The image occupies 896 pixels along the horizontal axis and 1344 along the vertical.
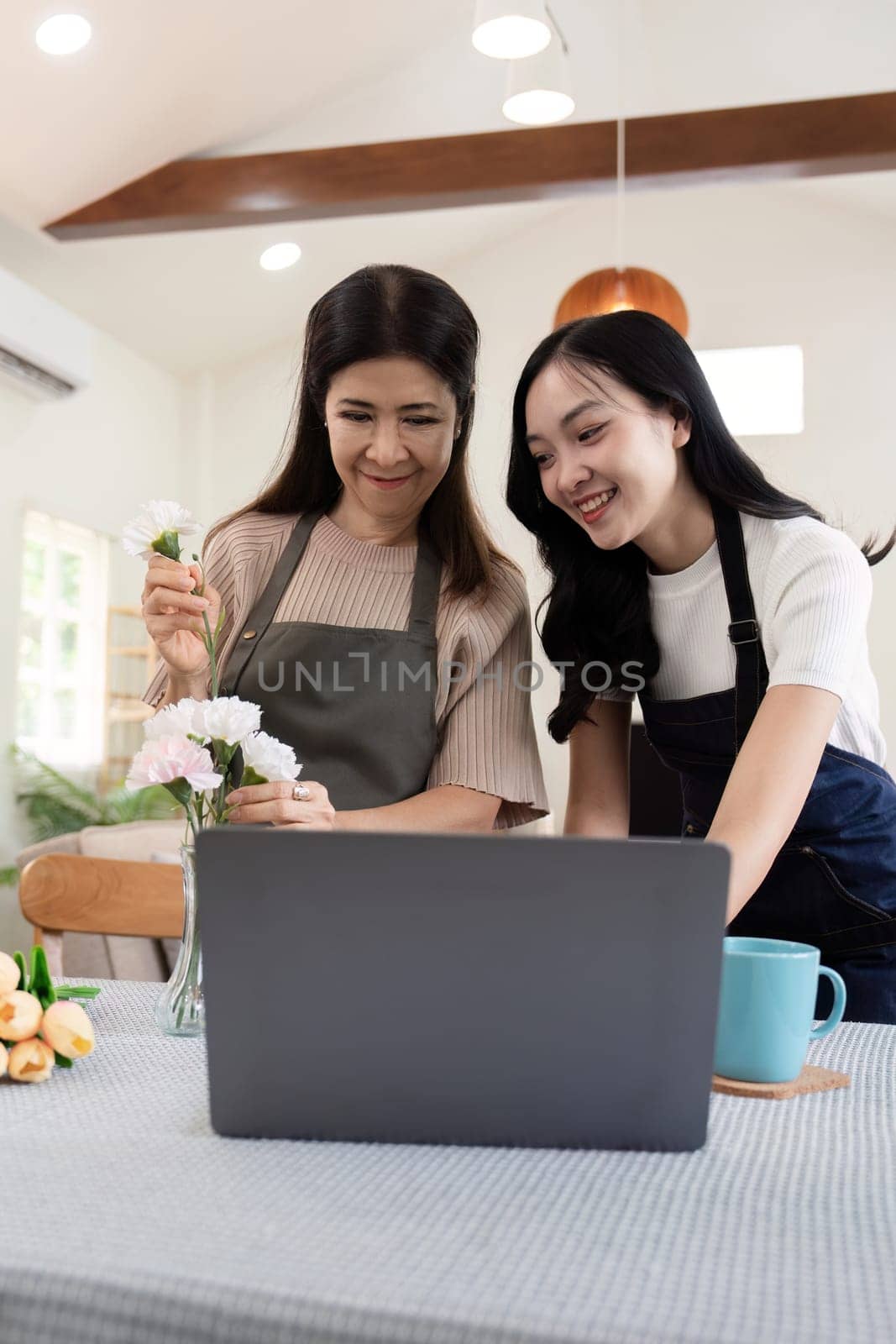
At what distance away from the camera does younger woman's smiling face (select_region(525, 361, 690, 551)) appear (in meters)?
1.26

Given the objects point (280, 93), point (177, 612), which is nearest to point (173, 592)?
point (177, 612)

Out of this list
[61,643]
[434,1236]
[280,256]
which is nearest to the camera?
[434,1236]

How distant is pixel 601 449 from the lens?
1.26 meters

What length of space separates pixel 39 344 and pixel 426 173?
5.52 ft

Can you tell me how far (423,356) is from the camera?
140 cm

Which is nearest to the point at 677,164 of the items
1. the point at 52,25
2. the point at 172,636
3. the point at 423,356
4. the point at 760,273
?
the point at 760,273

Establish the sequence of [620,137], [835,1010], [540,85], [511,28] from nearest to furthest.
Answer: [835,1010] < [511,28] < [540,85] < [620,137]

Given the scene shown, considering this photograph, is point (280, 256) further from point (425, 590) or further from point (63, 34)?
point (425, 590)

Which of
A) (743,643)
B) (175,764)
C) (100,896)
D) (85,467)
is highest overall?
(85,467)

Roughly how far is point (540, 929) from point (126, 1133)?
0.25m

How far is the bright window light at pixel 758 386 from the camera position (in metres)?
4.76

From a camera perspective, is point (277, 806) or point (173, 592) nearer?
point (277, 806)

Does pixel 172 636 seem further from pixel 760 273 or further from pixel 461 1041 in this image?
pixel 760 273
